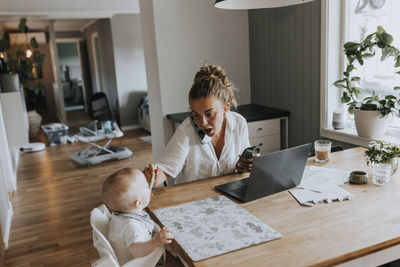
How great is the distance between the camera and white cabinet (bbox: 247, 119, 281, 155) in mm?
3109

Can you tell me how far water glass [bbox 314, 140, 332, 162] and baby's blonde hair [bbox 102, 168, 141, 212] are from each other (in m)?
1.12

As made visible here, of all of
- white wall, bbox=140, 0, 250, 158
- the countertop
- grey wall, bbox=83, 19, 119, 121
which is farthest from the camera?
grey wall, bbox=83, 19, 119, 121

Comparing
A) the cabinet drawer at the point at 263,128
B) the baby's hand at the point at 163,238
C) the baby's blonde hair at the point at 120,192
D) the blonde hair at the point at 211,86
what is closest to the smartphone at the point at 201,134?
the blonde hair at the point at 211,86

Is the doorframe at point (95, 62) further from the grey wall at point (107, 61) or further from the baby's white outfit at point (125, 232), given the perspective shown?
the baby's white outfit at point (125, 232)

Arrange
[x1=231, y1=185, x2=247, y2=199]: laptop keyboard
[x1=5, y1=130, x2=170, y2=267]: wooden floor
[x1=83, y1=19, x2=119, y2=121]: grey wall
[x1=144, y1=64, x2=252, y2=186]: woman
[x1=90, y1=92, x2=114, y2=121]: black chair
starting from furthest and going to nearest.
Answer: [x1=83, y1=19, x2=119, y2=121]: grey wall, [x1=90, y1=92, x2=114, y2=121]: black chair, [x1=5, y1=130, x2=170, y2=267]: wooden floor, [x1=144, y1=64, x2=252, y2=186]: woman, [x1=231, y1=185, x2=247, y2=199]: laptop keyboard

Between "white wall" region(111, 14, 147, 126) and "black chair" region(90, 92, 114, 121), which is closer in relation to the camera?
"white wall" region(111, 14, 147, 126)

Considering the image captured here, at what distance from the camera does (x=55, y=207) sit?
360 centimetres

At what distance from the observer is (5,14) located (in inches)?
259

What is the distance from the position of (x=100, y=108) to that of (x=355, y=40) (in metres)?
5.87

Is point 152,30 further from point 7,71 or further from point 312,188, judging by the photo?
point 7,71

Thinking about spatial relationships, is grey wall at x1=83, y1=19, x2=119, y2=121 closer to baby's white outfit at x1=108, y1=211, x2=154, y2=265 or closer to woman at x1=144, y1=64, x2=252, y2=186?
woman at x1=144, y1=64, x2=252, y2=186

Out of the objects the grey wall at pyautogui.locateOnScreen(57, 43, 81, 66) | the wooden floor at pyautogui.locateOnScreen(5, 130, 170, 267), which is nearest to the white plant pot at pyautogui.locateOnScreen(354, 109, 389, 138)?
the wooden floor at pyautogui.locateOnScreen(5, 130, 170, 267)

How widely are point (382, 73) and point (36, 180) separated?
4100 millimetres

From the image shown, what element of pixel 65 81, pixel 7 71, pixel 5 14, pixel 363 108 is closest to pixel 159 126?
pixel 363 108
